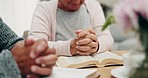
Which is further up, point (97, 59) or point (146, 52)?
point (146, 52)

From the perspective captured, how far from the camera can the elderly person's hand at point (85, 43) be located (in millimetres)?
1257

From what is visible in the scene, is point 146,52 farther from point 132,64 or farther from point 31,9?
point 31,9

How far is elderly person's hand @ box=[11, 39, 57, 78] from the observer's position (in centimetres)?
77

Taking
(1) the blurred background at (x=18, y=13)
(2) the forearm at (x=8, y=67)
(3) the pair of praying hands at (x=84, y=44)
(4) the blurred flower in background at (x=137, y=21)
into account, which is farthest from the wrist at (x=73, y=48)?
(1) the blurred background at (x=18, y=13)

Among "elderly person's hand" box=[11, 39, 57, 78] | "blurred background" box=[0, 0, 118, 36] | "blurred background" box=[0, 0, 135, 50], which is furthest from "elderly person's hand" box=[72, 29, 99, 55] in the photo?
"blurred background" box=[0, 0, 118, 36]

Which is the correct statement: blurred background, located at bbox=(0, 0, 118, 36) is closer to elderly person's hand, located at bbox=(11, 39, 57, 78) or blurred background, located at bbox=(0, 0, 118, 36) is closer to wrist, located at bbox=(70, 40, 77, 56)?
wrist, located at bbox=(70, 40, 77, 56)

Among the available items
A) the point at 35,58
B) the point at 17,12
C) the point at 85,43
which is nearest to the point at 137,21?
the point at 35,58

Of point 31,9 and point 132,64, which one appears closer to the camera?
point 132,64

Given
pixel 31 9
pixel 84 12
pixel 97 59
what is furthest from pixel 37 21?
pixel 31 9

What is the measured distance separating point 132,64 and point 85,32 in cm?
83

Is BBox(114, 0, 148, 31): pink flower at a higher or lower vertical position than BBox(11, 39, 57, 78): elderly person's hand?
higher

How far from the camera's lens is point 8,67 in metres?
0.76

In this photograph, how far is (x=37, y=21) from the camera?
1.56 m

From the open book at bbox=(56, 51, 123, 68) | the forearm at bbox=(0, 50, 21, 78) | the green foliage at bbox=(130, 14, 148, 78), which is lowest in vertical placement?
the open book at bbox=(56, 51, 123, 68)
